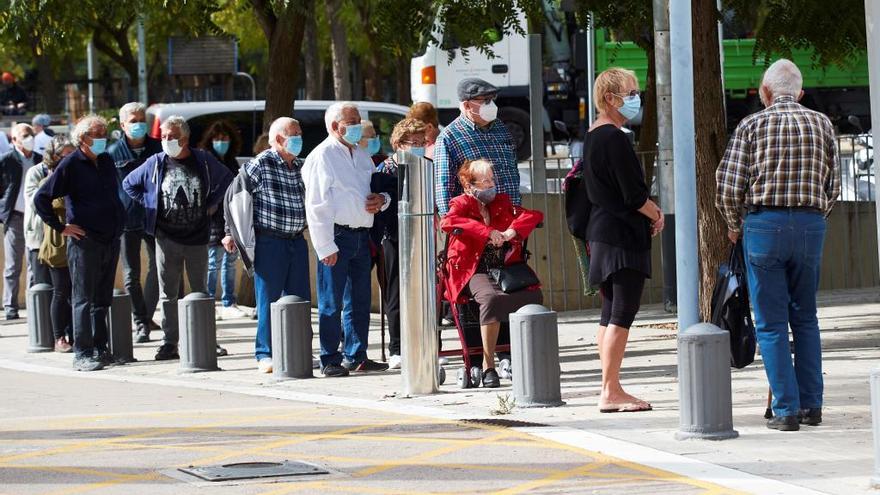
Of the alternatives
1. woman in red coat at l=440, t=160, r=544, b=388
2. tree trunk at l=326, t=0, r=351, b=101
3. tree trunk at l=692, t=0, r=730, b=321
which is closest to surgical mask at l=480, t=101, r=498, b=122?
woman in red coat at l=440, t=160, r=544, b=388

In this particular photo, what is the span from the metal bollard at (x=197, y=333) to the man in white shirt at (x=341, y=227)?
934mm

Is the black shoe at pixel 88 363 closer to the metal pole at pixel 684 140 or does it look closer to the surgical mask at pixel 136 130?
the surgical mask at pixel 136 130

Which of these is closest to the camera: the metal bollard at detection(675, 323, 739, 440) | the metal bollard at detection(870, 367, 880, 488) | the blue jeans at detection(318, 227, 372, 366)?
the metal bollard at detection(870, 367, 880, 488)

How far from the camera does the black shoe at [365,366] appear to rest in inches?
474

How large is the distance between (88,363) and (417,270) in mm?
3488

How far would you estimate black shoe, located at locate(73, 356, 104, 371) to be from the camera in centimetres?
1279

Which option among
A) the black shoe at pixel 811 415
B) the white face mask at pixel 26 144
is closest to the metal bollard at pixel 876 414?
the black shoe at pixel 811 415

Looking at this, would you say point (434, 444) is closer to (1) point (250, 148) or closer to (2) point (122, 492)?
(2) point (122, 492)

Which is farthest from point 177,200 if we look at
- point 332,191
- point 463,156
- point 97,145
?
point 463,156

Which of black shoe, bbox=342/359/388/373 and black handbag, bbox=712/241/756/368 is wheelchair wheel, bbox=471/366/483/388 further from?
black handbag, bbox=712/241/756/368

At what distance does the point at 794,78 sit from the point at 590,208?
151 centimetres

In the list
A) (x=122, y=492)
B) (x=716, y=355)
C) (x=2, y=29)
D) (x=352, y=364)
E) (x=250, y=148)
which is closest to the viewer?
(x=122, y=492)

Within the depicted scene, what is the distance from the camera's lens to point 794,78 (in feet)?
28.3

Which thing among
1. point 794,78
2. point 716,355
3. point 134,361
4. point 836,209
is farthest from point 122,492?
point 836,209
